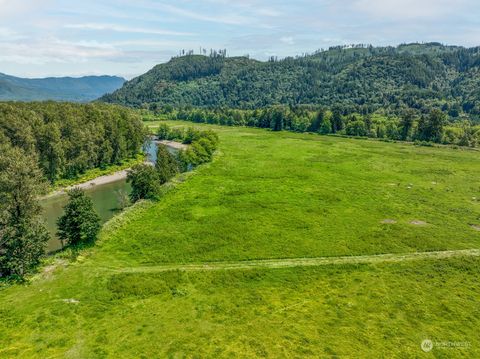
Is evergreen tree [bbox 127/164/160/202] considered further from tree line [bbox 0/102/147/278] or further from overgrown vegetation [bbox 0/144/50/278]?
overgrown vegetation [bbox 0/144/50/278]

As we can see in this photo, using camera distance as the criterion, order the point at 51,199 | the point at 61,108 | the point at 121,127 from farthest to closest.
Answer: the point at 121,127 → the point at 61,108 → the point at 51,199

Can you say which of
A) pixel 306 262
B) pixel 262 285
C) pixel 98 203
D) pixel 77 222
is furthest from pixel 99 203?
pixel 306 262

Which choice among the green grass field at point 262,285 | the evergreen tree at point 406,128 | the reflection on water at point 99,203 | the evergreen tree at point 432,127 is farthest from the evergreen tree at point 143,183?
the evergreen tree at point 432,127

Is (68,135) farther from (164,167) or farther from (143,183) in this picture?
(143,183)

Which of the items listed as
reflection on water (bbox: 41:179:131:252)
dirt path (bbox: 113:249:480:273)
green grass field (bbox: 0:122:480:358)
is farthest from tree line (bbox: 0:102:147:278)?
dirt path (bbox: 113:249:480:273)

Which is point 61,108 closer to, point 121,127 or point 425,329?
point 121,127

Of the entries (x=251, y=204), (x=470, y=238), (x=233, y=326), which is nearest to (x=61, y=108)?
(x=251, y=204)
